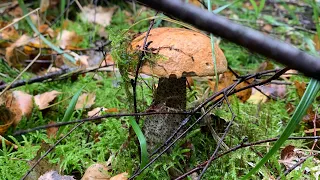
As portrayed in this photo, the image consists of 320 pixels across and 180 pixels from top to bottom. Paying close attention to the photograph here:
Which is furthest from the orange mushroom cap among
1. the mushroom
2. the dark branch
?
the dark branch

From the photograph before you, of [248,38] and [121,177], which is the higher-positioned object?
[248,38]

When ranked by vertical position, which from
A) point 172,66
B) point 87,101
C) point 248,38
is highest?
point 248,38

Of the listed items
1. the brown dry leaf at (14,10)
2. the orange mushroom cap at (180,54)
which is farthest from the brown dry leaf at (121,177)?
the brown dry leaf at (14,10)

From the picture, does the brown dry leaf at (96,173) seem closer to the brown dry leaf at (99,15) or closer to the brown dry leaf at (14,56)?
the brown dry leaf at (14,56)

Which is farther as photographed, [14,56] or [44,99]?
[14,56]

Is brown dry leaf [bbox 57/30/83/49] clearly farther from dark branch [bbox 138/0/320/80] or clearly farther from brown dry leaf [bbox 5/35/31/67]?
dark branch [bbox 138/0/320/80]

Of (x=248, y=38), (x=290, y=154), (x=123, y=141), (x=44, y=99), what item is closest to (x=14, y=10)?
(x=44, y=99)

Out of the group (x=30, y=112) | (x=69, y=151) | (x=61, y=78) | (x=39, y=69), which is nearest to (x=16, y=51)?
(x=39, y=69)

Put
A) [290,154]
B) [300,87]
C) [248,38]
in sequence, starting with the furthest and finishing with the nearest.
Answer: [300,87], [290,154], [248,38]

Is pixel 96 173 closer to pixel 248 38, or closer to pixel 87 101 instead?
pixel 87 101
